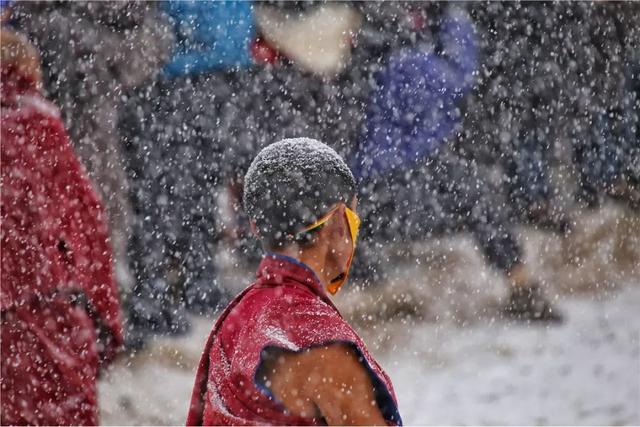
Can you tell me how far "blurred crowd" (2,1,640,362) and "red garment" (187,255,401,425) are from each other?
7.07 ft

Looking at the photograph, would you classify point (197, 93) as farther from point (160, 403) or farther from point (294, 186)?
point (294, 186)

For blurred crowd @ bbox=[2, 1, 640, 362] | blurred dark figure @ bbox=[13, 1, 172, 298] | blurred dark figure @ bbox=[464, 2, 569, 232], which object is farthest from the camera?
blurred dark figure @ bbox=[464, 2, 569, 232]

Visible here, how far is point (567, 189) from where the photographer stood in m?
3.65

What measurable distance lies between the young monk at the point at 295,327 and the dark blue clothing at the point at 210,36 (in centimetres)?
209

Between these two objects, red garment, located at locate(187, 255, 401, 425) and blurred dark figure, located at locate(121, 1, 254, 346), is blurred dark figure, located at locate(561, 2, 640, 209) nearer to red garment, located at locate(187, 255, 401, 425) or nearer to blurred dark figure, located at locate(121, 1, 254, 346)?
blurred dark figure, located at locate(121, 1, 254, 346)

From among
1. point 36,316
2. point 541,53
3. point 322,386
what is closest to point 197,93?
point 36,316

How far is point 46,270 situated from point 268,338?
1.56 m

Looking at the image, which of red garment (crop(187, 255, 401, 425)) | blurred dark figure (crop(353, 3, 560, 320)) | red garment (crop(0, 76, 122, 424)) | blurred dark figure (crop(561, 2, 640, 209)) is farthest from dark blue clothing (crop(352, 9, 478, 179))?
red garment (crop(187, 255, 401, 425))

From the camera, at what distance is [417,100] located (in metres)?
3.29

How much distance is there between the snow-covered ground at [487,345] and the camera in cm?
328

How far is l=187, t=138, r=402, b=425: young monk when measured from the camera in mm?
936

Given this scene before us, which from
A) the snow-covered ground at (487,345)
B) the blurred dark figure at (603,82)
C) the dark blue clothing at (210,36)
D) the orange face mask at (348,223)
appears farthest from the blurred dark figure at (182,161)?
the orange face mask at (348,223)

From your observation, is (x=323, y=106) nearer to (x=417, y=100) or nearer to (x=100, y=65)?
(x=417, y=100)

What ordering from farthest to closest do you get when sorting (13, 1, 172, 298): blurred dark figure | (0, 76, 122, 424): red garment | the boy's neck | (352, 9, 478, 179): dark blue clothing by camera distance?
(352, 9, 478, 179): dark blue clothing
(13, 1, 172, 298): blurred dark figure
(0, 76, 122, 424): red garment
the boy's neck
